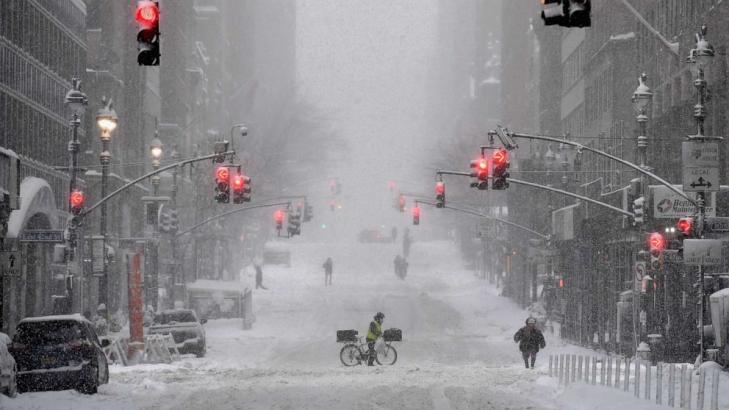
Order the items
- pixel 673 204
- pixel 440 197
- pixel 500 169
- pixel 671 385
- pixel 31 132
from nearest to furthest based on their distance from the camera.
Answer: pixel 671 385, pixel 673 204, pixel 500 169, pixel 440 197, pixel 31 132

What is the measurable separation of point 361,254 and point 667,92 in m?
69.1

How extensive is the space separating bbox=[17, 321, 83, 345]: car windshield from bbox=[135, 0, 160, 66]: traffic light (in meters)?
12.8

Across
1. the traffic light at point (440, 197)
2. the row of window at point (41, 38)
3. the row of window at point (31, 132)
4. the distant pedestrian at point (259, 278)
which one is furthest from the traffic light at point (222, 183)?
the distant pedestrian at point (259, 278)

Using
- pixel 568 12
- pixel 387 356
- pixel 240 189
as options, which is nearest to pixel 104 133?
pixel 240 189

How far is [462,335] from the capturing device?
200 ft

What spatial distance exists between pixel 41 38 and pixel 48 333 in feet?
104

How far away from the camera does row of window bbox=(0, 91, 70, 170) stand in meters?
50.3

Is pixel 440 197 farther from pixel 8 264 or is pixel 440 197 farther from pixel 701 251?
pixel 701 251

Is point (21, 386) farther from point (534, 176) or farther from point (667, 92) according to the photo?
point (534, 176)

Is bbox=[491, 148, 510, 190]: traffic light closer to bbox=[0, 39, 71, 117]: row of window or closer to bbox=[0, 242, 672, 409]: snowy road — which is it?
bbox=[0, 242, 672, 409]: snowy road

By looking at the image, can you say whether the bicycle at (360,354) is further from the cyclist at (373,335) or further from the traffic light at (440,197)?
the traffic light at (440,197)

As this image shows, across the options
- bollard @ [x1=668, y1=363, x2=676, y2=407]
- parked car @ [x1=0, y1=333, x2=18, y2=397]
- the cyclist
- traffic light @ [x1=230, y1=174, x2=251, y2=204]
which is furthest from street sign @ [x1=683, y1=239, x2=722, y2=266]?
traffic light @ [x1=230, y1=174, x2=251, y2=204]

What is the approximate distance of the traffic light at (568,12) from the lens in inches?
491

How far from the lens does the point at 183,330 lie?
1766 inches
